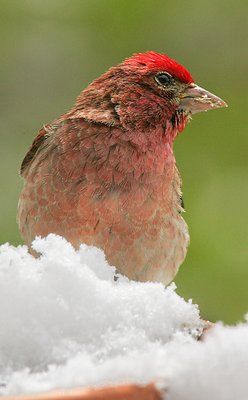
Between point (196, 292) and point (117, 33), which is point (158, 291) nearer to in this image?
point (196, 292)

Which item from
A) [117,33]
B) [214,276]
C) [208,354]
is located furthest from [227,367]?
[117,33]

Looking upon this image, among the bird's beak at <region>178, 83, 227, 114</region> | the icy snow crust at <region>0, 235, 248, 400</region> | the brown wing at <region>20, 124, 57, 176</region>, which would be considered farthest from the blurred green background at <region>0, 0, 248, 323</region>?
the icy snow crust at <region>0, 235, 248, 400</region>

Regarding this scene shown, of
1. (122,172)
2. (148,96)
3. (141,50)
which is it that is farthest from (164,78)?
(141,50)

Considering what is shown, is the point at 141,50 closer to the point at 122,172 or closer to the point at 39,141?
the point at 39,141

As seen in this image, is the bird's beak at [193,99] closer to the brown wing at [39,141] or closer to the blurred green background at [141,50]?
the brown wing at [39,141]

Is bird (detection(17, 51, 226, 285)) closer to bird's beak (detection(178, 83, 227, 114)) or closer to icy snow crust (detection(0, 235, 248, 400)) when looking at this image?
bird's beak (detection(178, 83, 227, 114))

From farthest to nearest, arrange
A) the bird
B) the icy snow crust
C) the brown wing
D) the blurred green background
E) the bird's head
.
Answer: the blurred green background → the brown wing → the bird's head → the bird → the icy snow crust
